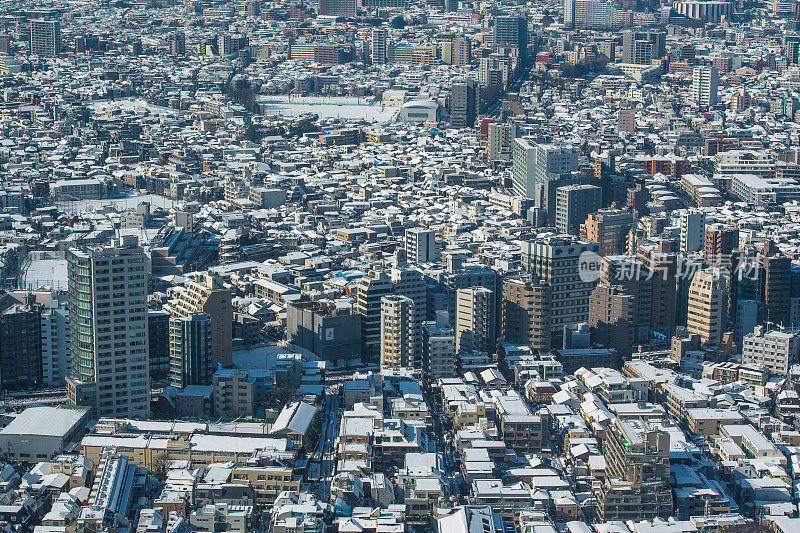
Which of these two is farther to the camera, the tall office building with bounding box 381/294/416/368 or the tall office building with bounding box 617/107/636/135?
the tall office building with bounding box 617/107/636/135

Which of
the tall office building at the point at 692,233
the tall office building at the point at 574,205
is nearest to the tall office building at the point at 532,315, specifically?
the tall office building at the point at 692,233

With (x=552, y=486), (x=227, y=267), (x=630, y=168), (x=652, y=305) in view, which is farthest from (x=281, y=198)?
(x=552, y=486)

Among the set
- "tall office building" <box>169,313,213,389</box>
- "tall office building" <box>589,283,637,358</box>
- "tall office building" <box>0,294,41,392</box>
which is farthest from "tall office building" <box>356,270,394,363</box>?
"tall office building" <box>0,294,41,392</box>

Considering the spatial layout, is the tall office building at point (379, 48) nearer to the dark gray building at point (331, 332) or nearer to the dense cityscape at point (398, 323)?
the dense cityscape at point (398, 323)

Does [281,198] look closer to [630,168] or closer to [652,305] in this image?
[630,168]

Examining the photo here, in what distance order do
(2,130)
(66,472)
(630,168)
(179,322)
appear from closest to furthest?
(66,472)
(179,322)
(630,168)
(2,130)

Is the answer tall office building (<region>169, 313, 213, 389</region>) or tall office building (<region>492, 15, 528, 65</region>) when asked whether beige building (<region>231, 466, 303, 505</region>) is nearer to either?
tall office building (<region>169, 313, 213, 389</region>)

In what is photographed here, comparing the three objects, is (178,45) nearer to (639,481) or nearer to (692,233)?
(692,233)
